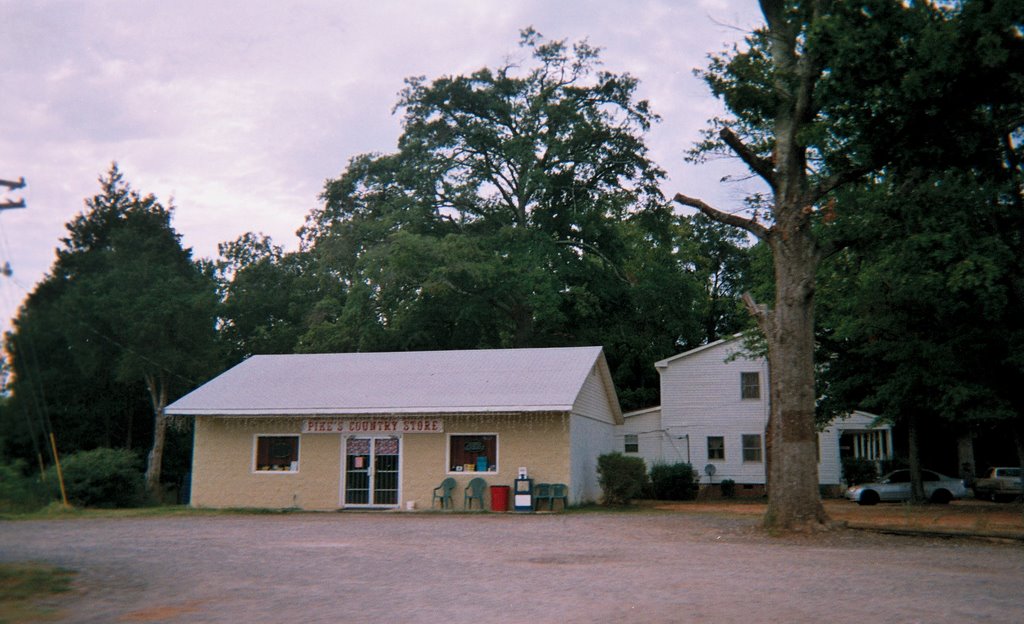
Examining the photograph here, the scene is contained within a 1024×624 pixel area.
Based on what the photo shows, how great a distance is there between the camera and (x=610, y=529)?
19062mm

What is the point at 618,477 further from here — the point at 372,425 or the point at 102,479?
the point at 102,479

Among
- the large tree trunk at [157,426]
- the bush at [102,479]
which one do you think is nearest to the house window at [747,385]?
the bush at [102,479]

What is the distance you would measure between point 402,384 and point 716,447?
51.9 ft

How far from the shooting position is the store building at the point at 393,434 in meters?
25.7

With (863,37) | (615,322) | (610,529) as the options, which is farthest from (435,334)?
(863,37)

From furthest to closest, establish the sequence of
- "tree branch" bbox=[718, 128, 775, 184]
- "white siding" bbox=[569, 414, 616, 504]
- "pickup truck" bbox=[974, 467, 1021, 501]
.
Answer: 1. "pickup truck" bbox=[974, 467, 1021, 501]
2. "white siding" bbox=[569, 414, 616, 504]
3. "tree branch" bbox=[718, 128, 775, 184]

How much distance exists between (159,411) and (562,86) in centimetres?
2446

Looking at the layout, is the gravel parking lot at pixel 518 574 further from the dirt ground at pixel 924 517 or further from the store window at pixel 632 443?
the store window at pixel 632 443

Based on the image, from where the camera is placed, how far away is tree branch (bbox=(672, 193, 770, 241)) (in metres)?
19.1

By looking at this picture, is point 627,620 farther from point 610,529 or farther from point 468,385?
point 468,385

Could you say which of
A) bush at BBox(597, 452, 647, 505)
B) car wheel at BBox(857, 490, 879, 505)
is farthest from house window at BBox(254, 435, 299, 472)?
car wheel at BBox(857, 490, 879, 505)

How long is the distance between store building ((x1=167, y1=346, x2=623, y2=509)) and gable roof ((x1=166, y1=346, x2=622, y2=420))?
0.06m

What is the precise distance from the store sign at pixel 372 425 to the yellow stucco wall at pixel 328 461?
18cm

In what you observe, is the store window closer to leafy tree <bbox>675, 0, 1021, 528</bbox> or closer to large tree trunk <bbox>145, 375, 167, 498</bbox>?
leafy tree <bbox>675, 0, 1021, 528</bbox>
